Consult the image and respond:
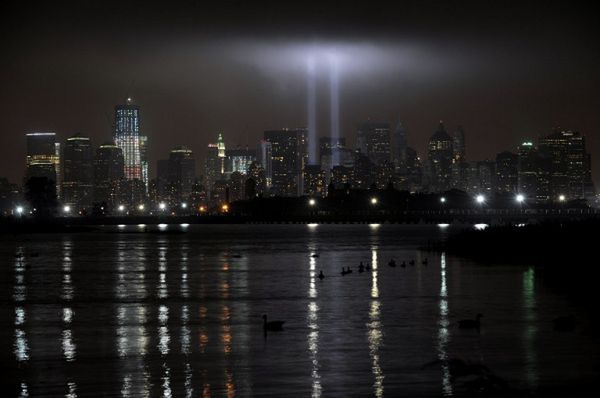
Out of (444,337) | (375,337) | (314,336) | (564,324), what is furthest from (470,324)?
(314,336)

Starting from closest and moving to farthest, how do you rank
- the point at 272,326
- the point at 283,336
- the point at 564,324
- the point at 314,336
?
the point at 314,336
the point at 283,336
the point at 564,324
the point at 272,326

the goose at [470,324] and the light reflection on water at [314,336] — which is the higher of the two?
the goose at [470,324]

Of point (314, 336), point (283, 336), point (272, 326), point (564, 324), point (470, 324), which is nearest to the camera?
point (314, 336)

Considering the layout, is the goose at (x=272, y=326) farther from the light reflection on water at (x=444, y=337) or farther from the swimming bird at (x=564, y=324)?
the swimming bird at (x=564, y=324)

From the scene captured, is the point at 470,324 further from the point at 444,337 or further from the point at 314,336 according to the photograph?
the point at 314,336

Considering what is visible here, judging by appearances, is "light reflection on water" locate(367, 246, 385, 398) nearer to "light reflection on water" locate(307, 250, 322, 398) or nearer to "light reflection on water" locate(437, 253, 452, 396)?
"light reflection on water" locate(307, 250, 322, 398)

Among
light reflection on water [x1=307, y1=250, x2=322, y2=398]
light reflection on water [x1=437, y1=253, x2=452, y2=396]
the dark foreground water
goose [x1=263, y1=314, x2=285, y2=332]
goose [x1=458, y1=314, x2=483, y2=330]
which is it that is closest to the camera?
light reflection on water [x1=437, y1=253, x2=452, y2=396]

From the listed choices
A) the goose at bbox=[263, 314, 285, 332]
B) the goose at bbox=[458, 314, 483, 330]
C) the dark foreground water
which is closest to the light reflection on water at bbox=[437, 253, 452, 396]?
the dark foreground water

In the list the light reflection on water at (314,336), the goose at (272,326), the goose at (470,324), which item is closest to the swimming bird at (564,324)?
the goose at (470,324)
